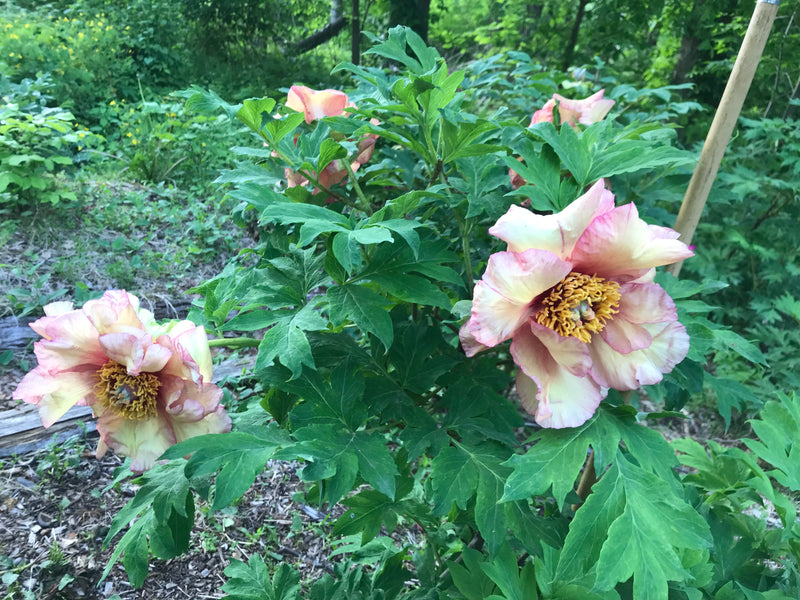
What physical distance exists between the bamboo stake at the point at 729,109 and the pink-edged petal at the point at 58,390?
1195 millimetres

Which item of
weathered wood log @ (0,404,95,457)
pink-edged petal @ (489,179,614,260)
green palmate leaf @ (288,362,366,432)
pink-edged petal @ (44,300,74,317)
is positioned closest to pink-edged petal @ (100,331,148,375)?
pink-edged petal @ (44,300,74,317)

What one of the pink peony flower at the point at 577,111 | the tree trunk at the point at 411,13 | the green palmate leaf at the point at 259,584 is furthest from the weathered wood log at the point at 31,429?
the tree trunk at the point at 411,13

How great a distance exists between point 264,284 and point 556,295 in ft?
1.53

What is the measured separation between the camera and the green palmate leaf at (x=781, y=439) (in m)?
1.23

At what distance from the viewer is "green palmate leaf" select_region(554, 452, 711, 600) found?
2.48ft

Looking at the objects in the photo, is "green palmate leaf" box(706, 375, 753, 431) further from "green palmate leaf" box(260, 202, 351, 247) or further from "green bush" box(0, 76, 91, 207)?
"green bush" box(0, 76, 91, 207)

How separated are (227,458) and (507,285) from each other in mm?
467

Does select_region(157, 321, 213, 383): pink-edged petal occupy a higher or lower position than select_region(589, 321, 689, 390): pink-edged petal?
lower

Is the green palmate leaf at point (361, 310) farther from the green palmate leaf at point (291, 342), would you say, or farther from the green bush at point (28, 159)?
the green bush at point (28, 159)

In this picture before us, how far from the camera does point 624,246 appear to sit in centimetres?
82

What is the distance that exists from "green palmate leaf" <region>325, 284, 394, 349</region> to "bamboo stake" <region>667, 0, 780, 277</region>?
749 millimetres

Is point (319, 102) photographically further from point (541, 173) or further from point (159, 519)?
point (159, 519)

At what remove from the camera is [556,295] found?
0.85m

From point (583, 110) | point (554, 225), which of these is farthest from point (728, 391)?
point (554, 225)
